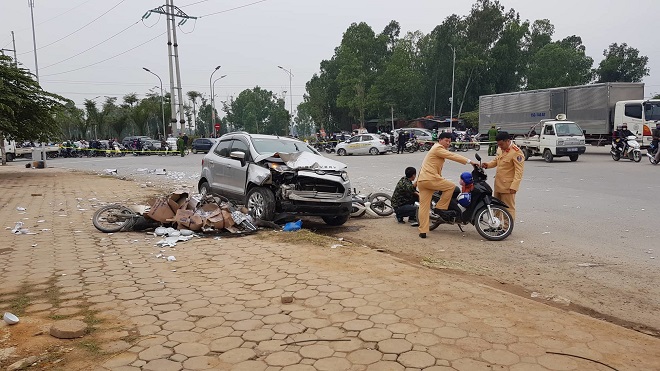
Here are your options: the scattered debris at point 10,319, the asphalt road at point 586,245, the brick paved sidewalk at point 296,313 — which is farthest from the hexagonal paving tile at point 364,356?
the scattered debris at point 10,319

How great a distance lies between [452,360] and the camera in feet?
10.4

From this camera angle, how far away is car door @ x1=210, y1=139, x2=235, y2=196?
9.57 meters

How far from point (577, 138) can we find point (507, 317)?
19377mm

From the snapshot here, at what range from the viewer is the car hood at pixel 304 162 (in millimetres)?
8117

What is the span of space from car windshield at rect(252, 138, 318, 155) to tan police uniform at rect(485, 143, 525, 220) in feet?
11.5

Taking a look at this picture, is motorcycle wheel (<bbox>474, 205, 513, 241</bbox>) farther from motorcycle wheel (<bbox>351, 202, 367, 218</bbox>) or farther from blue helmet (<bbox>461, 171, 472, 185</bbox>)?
motorcycle wheel (<bbox>351, 202, 367, 218</bbox>)

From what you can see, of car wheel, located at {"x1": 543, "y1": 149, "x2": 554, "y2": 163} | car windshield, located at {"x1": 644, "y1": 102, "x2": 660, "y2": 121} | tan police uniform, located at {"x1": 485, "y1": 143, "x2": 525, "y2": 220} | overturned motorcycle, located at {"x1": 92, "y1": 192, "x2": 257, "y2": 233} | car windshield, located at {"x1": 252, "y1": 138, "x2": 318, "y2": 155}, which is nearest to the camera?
tan police uniform, located at {"x1": 485, "y1": 143, "x2": 525, "y2": 220}

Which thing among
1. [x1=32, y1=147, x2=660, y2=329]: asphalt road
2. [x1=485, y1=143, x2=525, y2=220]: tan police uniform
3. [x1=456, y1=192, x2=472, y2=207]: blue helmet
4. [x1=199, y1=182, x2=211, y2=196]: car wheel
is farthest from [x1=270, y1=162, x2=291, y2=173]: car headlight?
[x1=485, y1=143, x2=525, y2=220]: tan police uniform

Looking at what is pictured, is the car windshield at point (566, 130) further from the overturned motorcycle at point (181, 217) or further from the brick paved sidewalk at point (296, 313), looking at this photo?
the brick paved sidewalk at point (296, 313)

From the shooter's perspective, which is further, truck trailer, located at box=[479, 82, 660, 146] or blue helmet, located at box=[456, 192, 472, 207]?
truck trailer, located at box=[479, 82, 660, 146]

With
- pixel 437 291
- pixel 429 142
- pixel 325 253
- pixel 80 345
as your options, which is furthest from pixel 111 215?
pixel 429 142

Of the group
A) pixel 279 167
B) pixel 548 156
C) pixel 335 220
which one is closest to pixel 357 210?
pixel 335 220

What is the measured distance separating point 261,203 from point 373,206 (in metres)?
2.57

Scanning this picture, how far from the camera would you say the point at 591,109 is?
974 inches
